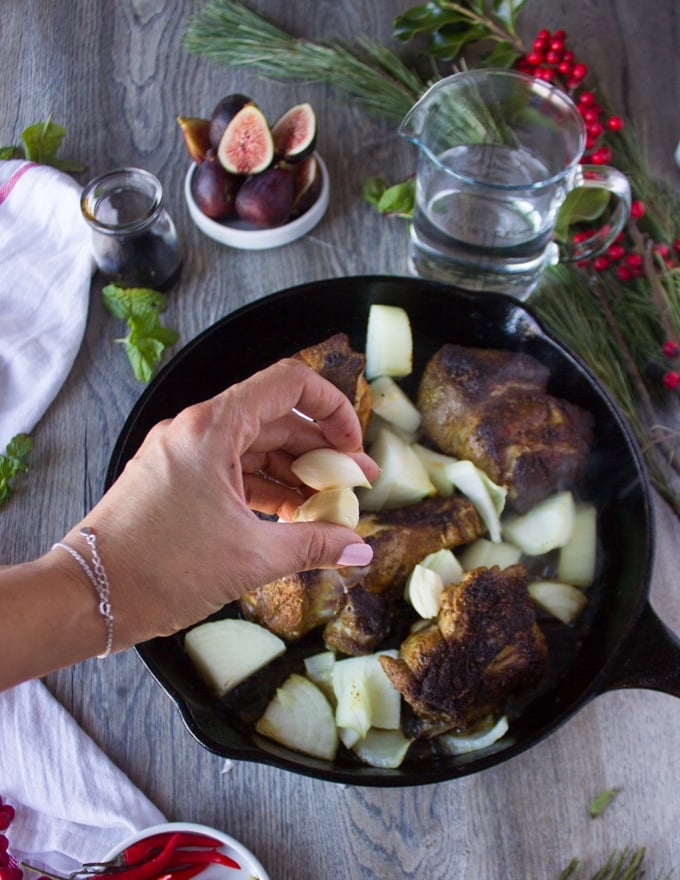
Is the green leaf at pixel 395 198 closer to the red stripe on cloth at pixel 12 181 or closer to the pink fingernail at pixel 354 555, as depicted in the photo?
the red stripe on cloth at pixel 12 181

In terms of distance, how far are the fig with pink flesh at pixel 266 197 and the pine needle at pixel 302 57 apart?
444 millimetres

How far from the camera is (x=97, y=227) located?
1790mm

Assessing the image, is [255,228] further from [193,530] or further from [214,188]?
[193,530]

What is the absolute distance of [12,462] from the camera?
177cm

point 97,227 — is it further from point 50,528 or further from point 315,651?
point 315,651

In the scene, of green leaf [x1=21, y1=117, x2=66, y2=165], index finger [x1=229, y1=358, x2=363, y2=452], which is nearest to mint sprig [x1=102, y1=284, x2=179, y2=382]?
green leaf [x1=21, y1=117, x2=66, y2=165]

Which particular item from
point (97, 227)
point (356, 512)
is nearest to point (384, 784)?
point (356, 512)

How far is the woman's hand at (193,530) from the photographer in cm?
103

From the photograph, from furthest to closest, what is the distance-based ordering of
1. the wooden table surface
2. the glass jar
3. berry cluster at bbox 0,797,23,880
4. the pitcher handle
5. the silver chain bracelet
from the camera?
the glass jar < the pitcher handle < the wooden table surface < berry cluster at bbox 0,797,23,880 < the silver chain bracelet

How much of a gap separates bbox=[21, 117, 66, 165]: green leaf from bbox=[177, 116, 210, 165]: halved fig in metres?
0.37

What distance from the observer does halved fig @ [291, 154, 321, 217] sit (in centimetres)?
202

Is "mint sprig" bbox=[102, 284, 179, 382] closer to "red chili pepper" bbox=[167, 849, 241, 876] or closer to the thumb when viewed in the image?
the thumb

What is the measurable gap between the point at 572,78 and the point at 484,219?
689 millimetres

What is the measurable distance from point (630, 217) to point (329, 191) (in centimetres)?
79
